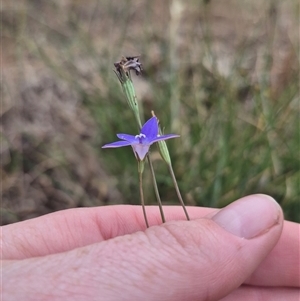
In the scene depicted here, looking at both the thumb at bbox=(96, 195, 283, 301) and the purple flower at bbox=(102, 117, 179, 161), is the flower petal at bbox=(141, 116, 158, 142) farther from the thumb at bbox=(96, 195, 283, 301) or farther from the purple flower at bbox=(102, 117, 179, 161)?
the thumb at bbox=(96, 195, 283, 301)

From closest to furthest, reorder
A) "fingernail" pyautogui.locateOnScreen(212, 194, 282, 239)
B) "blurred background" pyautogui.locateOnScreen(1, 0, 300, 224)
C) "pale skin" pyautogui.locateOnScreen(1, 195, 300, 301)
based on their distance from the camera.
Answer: "pale skin" pyautogui.locateOnScreen(1, 195, 300, 301) → "fingernail" pyautogui.locateOnScreen(212, 194, 282, 239) → "blurred background" pyautogui.locateOnScreen(1, 0, 300, 224)

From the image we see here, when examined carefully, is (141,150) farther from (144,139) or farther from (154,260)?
(154,260)

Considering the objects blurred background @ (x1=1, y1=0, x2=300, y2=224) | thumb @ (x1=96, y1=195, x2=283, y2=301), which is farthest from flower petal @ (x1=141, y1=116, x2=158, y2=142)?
blurred background @ (x1=1, y1=0, x2=300, y2=224)

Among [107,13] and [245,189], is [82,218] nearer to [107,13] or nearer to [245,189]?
[245,189]

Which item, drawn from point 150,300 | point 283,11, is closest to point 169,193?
point 150,300

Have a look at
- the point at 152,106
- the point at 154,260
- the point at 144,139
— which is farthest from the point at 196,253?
the point at 152,106

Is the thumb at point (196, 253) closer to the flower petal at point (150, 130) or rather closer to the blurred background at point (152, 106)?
the flower petal at point (150, 130)
